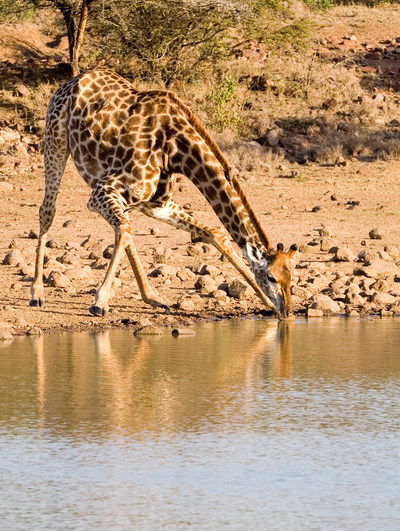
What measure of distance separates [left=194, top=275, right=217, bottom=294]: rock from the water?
163cm

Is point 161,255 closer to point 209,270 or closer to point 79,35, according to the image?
point 209,270

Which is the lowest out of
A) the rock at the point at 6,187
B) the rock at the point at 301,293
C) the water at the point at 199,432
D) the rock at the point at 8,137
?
the water at the point at 199,432

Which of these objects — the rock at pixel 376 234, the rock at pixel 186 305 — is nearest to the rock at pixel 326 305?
the rock at pixel 186 305

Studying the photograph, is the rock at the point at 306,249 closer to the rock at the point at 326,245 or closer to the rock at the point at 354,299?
the rock at the point at 326,245

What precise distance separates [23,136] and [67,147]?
10475mm

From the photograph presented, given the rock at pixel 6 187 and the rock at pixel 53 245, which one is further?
the rock at pixel 6 187

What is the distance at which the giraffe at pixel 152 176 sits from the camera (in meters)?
8.71

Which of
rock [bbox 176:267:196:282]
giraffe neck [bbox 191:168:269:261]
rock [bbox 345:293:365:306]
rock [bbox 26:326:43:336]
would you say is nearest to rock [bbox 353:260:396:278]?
rock [bbox 345:293:365:306]

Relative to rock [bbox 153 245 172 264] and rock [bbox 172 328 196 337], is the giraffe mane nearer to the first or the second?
rock [bbox 172 328 196 337]

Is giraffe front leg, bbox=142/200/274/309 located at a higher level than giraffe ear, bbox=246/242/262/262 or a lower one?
higher

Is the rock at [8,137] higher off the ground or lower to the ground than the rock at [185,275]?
higher

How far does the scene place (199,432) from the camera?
5.30 metres

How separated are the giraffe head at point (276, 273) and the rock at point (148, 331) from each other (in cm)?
100

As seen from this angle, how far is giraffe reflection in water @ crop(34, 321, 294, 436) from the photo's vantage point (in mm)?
5582
